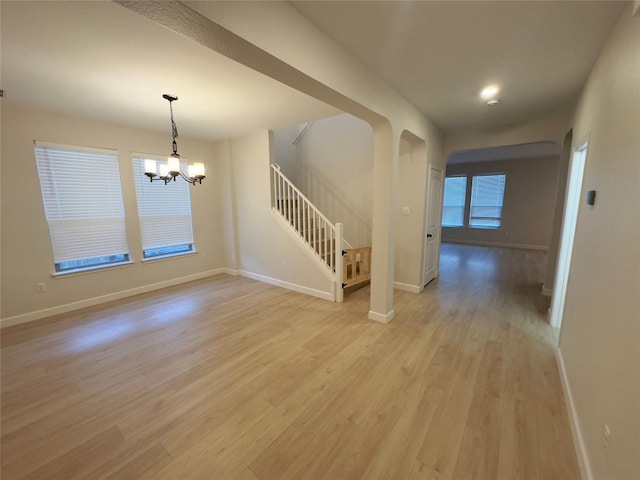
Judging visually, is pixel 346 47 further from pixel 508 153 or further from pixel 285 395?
pixel 508 153

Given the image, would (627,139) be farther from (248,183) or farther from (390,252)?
(248,183)

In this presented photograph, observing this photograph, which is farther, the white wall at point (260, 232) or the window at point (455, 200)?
the window at point (455, 200)

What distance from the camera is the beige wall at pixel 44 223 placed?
312 centimetres

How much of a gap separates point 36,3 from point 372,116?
249cm

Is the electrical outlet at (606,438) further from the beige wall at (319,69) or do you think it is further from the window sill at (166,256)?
the window sill at (166,256)

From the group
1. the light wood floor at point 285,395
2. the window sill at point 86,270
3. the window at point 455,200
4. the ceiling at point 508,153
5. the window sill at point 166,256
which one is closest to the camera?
the light wood floor at point 285,395

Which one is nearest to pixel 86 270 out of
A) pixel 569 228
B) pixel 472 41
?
pixel 472 41

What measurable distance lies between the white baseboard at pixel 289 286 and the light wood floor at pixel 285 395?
419 mm

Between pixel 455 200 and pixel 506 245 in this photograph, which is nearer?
pixel 506 245

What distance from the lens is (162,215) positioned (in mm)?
4551

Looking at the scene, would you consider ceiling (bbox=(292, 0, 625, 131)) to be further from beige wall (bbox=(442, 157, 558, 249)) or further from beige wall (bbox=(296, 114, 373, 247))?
beige wall (bbox=(442, 157, 558, 249))

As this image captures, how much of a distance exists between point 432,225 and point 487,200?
527 centimetres

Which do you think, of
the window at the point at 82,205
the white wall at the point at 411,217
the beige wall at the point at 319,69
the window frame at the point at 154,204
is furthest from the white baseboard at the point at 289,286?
the window at the point at 82,205

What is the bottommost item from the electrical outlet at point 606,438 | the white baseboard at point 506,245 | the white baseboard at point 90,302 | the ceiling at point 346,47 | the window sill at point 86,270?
the white baseboard at point 90,302
